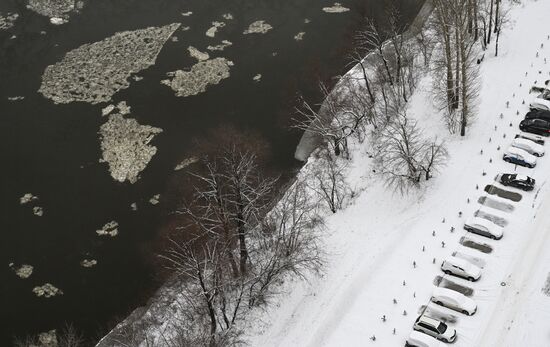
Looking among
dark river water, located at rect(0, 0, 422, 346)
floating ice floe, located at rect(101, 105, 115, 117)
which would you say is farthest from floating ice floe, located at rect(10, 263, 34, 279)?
floating ice floe, located at rect(101, 105, 115, 117)

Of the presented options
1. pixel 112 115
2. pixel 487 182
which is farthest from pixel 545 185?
pixel 112 115

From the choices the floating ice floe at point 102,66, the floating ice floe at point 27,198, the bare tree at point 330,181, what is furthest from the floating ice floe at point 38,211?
the bare tree at point 330,181

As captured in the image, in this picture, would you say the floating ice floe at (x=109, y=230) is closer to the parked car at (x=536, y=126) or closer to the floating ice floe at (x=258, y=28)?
the floating ice floe at (x=258, y=28)

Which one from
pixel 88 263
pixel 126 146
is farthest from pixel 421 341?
pixel 126 146

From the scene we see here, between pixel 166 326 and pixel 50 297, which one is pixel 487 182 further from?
pixel 50 297

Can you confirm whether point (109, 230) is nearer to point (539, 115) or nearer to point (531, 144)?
point (531, 144)
